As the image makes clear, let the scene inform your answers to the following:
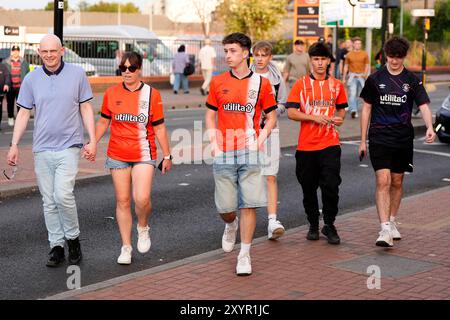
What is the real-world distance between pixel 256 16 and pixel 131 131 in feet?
140

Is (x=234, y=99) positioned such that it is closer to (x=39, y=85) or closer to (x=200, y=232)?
(x=39, y=85)

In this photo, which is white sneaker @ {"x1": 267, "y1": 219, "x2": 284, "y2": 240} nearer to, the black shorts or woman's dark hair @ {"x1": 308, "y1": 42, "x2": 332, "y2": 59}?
the black shorts

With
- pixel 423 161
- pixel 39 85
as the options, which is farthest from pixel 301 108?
pixel 423 161

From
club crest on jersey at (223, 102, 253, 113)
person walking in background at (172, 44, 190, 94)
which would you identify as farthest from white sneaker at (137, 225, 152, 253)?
person walking in background at (172, 44, 190, 94)

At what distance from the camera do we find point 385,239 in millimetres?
7879

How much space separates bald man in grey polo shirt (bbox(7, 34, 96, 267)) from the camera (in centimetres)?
733

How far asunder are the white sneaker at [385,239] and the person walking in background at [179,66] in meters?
23.5

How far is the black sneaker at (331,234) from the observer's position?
8.12 metres

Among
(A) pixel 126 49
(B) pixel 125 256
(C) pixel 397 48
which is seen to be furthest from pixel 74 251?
(A) pixel 126 49

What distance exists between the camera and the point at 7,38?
3038 centimetres

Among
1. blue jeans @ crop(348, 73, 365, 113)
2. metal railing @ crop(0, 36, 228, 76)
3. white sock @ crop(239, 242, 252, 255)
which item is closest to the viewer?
white sock @ crop(239, 242, 252, 255)

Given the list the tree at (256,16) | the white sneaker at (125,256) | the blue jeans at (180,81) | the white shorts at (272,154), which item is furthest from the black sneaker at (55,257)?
the tree at (256,16)

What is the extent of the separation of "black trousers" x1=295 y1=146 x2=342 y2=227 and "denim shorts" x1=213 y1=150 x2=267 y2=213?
3.63 feet
